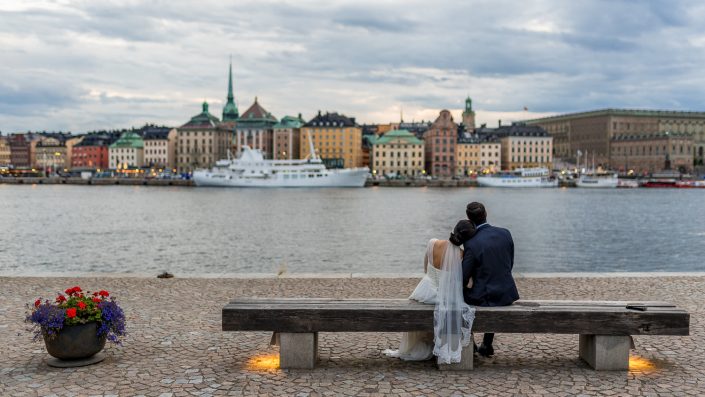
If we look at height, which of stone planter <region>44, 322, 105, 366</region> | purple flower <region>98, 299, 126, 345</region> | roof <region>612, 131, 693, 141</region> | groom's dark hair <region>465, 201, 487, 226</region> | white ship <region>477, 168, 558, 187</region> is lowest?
white ship <region>477, 168, 558, 187</region>

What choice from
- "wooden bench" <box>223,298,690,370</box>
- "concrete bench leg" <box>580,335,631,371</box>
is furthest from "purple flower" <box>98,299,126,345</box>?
"concrete bench leg" <box>580,335,631,371</box>

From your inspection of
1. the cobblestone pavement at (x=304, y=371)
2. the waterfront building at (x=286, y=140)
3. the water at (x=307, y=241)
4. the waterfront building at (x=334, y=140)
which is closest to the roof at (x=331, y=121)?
the waterfront building at (x=334, y=140)

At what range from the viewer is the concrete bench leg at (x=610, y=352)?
7.44 meters

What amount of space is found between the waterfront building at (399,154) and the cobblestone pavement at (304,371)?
15792 cm

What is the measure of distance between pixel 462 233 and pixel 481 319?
929 mm

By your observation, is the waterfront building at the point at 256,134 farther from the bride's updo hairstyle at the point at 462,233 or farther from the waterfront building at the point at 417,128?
the bride's updo hairstyle at the point at 462,233

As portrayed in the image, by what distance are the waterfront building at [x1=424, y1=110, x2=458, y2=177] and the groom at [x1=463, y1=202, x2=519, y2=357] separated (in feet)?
532

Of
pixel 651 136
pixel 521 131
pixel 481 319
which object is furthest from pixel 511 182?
pixel 481 319

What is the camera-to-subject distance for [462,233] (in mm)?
7297

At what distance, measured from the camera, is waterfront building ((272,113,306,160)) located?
17788 cm

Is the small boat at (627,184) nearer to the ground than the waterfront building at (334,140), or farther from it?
nearer to the ground

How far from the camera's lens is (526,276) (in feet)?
45.6

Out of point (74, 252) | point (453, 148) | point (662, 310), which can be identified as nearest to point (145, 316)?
point (662, 310)

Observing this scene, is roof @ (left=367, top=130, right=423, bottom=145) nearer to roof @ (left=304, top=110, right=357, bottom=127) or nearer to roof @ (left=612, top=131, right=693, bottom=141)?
roof @ (left=304, top=110, right=357, bottom=127)
